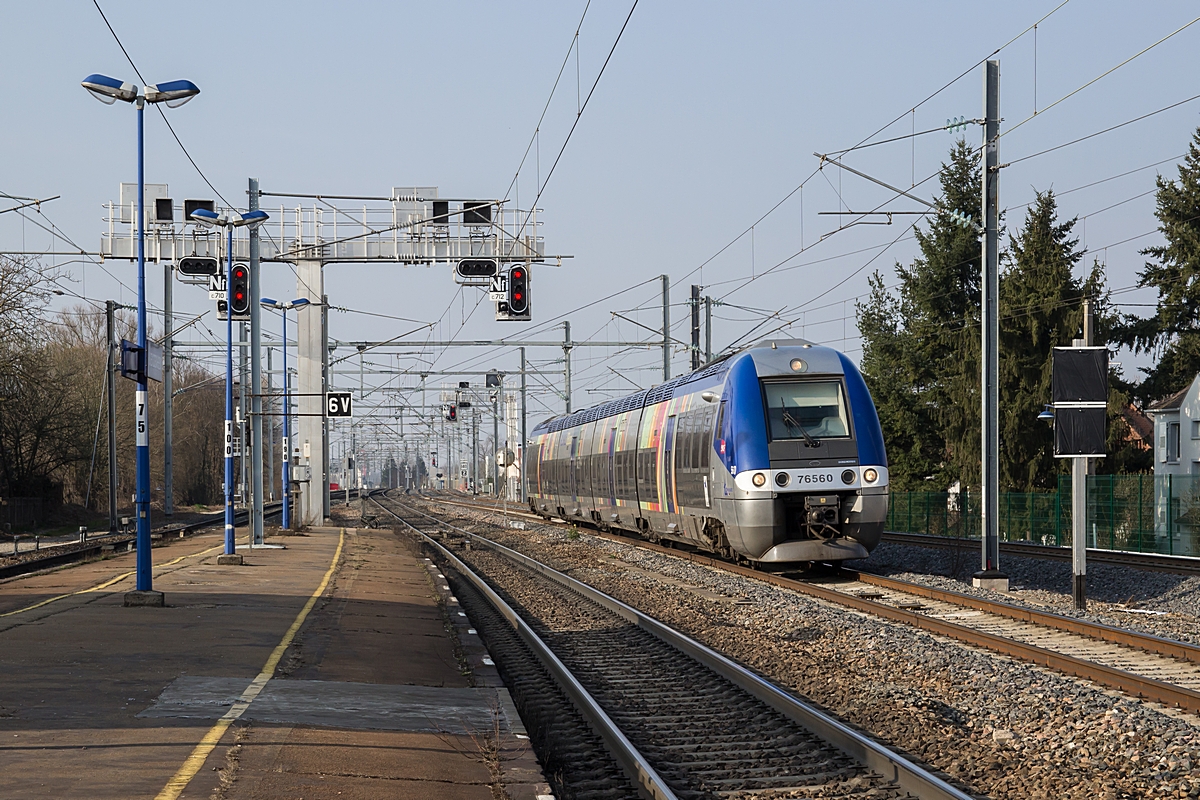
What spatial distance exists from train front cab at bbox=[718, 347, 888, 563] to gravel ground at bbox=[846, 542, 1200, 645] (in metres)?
1.80

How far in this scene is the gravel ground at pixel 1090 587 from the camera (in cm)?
1566

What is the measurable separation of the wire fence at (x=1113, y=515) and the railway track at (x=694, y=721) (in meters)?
16.9

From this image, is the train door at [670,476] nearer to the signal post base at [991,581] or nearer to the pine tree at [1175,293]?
the signal post base at [991,581]

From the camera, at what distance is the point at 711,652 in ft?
41.0

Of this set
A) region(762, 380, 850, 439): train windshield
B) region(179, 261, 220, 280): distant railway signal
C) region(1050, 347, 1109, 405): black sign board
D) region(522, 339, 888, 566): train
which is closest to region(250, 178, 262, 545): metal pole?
region(179, 261, 220, 280): distant railway signal

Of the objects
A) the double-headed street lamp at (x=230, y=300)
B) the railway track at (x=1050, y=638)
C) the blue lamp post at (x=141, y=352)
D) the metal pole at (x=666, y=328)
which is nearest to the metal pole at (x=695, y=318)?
the metal pole at (x=666, y=328)

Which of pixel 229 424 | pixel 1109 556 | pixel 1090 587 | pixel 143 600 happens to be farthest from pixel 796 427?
pixel 229 424

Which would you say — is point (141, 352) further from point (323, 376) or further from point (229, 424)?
point (323, 376)

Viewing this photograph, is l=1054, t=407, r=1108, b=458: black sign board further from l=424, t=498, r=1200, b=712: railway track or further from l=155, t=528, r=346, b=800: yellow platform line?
l=155, t=528, r=346, b=800: yellow platform line

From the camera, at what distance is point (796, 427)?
67.1 feet

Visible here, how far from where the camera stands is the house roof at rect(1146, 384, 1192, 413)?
4900cm

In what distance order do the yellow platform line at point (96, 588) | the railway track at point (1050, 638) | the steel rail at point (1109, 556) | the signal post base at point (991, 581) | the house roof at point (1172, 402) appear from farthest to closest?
the house roof at point (1172, 402)
the steel rail at point (1109, 556)
the signal post base at point (991, 581)
the yellow platform line at point (96, 588)
the railway track at point (1050, 638)

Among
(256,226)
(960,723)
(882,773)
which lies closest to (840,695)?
(960,723)

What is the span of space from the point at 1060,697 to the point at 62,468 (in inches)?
2026
